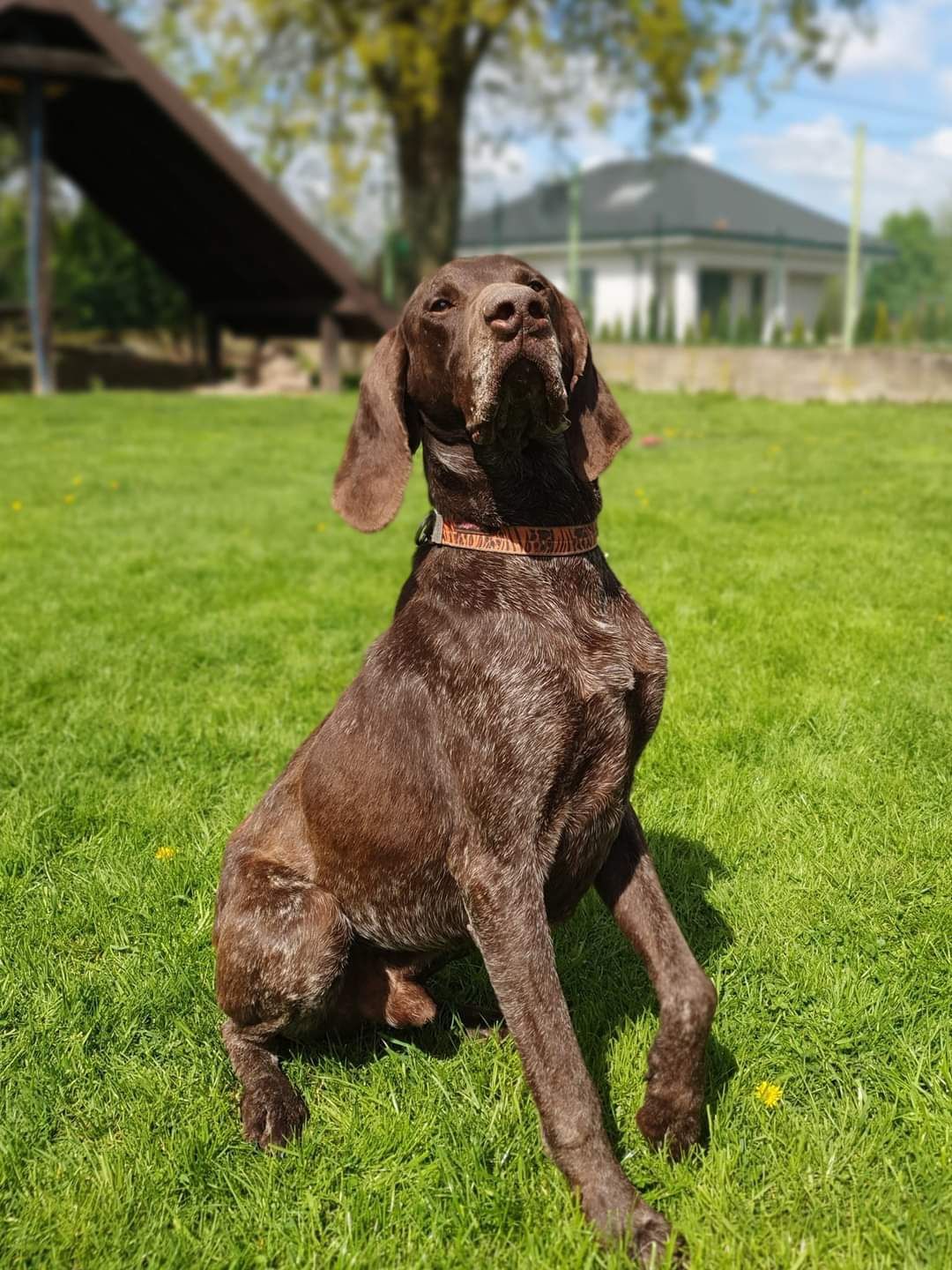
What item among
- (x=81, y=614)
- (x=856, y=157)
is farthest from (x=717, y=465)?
(x=856, y=157)

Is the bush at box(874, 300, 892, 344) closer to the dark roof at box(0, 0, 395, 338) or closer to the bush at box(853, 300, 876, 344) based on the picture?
the bush at box(853, 300, 876, 344)

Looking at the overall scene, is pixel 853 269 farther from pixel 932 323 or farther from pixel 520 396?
pixel 520 396

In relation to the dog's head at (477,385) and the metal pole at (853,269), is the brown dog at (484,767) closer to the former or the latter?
the dog's head at (477,385)

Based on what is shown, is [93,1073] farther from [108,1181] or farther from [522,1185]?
[522,1185]

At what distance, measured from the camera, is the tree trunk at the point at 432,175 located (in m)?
22.1

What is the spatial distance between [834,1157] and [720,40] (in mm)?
24524

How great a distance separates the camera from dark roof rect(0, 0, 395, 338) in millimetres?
16422

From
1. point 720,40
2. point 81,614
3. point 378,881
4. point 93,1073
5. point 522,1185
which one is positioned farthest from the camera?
point 720,40

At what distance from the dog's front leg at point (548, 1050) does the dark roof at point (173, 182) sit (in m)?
16.3

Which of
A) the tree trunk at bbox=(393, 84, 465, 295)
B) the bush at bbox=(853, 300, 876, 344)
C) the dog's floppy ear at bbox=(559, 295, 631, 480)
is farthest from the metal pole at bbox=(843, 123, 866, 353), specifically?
the dog's floppy ear at bbox=(559, 295, 631, 480)

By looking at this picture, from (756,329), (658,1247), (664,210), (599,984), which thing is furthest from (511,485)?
(664,210)

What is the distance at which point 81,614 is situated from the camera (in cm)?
647

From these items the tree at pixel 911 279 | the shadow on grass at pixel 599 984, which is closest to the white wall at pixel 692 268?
the tree at pixel 911 279

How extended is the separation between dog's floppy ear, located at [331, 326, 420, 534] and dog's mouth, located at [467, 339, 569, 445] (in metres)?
0.26
